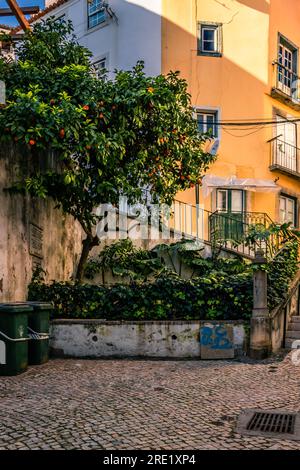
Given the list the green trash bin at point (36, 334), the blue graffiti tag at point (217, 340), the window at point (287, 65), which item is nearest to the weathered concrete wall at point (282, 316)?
the blue graffiti tag at point (217, 340)

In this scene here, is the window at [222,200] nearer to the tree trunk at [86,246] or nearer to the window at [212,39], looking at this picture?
the window at [212,39]

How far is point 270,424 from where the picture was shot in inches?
199

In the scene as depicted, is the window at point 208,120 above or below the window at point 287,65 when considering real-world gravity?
below

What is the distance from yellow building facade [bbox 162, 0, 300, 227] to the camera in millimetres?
17266

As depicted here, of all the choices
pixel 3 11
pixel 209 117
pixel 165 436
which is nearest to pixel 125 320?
pixel 165 436

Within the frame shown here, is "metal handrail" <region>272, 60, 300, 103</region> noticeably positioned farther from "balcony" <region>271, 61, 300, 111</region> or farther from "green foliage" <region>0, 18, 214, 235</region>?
"green foliage" <region>0, 18, 214, 235</region>

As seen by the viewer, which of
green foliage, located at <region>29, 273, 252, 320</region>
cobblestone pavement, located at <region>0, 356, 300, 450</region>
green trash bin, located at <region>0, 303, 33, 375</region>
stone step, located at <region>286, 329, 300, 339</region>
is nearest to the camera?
cobblestone pavement, located at <region>0, 356, 300, 450</region>

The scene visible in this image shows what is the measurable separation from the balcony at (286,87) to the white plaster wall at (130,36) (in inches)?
185

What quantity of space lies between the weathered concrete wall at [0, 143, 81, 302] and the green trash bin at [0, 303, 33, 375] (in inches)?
46.1

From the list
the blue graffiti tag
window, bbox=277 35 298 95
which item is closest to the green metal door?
window, bbox=277 35 298 95

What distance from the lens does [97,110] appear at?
8773mm

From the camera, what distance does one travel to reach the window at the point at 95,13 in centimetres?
1852

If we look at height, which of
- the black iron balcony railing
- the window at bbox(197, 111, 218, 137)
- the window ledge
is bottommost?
the black iron balcony railing

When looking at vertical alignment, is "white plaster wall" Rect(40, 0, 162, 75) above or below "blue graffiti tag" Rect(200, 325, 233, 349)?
above
